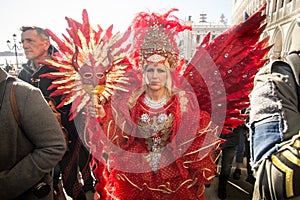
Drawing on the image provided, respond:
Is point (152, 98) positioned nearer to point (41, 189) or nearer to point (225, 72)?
point (225, 72)

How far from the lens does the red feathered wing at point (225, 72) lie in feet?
6.63

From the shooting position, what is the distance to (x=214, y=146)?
1.87 meters

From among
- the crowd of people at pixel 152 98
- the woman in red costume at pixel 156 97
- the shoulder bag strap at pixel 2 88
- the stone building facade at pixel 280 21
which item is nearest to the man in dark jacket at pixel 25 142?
the shoulder bag strap at pixel 2 88

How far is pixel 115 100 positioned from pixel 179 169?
0.77m

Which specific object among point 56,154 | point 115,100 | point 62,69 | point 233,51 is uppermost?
point 233,51

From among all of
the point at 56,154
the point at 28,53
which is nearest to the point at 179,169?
the point at 56,154

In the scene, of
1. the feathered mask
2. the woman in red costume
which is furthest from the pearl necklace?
the feathered mask

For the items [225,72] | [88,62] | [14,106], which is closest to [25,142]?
[14,106]

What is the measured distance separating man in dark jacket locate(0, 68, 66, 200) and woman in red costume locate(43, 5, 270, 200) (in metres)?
0.60

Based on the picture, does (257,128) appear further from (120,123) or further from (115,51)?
(115,51)

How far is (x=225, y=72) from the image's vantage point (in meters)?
2.07

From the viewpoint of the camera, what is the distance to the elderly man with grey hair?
84 centimetres

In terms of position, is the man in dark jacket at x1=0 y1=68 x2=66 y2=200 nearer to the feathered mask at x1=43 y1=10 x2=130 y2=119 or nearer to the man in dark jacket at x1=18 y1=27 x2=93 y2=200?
the feathered mask at x1=43 y1=10 x2=130 y2=119

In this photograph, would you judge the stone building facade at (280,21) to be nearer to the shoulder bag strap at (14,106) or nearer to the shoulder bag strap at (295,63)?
the shoulder bag strap at (295,63)
